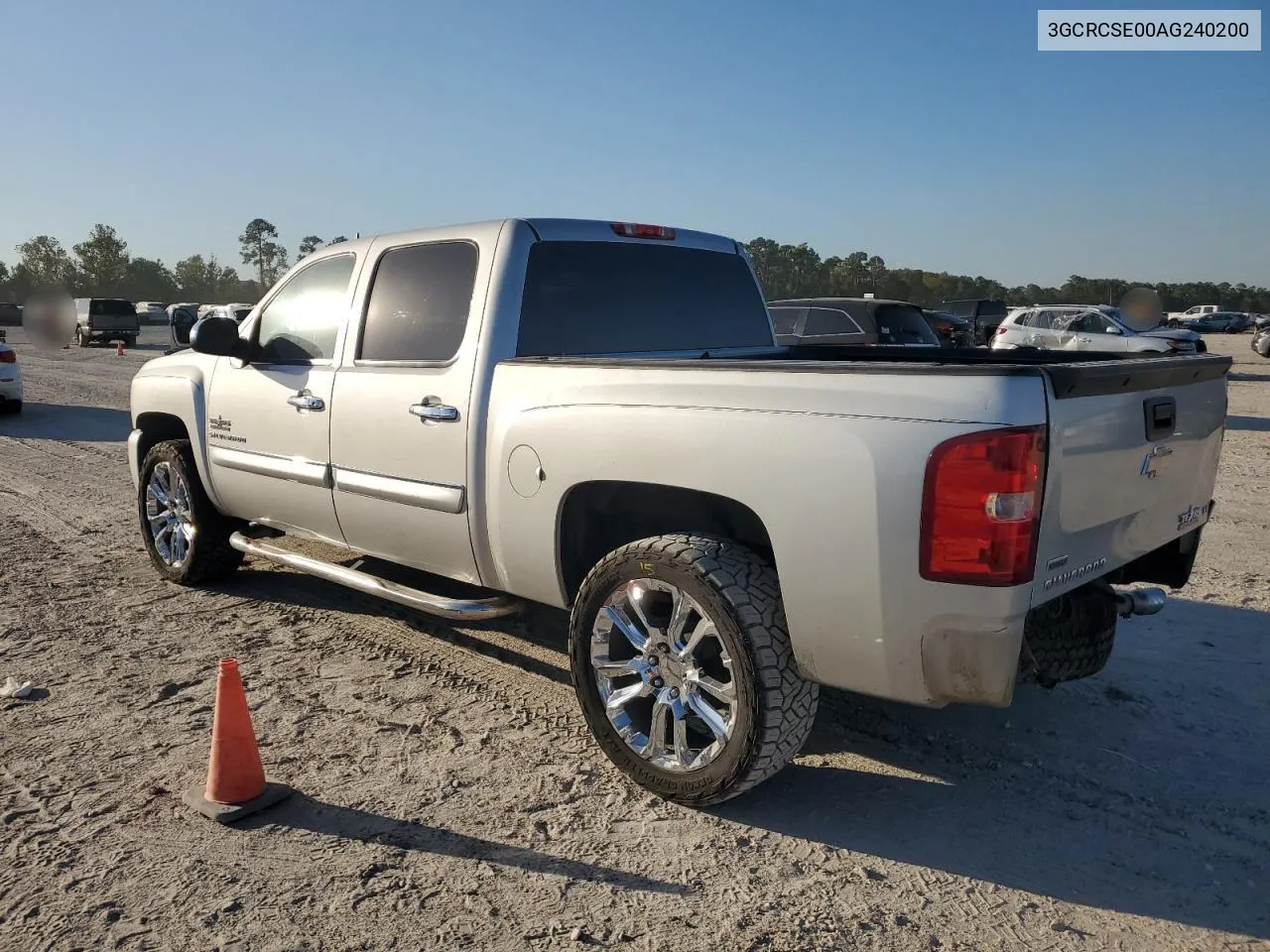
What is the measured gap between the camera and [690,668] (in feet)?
10.8

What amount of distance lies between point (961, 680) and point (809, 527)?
1.97 ft

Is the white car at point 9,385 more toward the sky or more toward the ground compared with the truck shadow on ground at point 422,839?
more toward the sky

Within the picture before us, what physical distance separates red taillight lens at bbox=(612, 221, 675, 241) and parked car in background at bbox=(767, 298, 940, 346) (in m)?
8.31

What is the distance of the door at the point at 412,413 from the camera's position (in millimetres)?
4012

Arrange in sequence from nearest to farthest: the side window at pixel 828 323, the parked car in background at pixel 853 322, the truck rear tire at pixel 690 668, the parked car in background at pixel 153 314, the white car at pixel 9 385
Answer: the truck rear tire at pixel 690 668, the parked car in background at pixel 853 322, the side window at pixel 828 323, the white car at pixel 9 385, the parked car in background at pixel 153 314

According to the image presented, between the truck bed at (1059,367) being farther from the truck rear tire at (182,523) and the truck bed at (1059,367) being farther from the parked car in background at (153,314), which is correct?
the parked car in background at (153,314)

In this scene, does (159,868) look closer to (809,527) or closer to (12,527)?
(809,527)

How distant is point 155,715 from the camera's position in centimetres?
402

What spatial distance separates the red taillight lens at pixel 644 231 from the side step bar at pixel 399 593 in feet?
5.80

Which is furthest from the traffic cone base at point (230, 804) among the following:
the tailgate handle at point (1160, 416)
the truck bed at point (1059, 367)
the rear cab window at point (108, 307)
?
the rear cab window at point (108, 307)

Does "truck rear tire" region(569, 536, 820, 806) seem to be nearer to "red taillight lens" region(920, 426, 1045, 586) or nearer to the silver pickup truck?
the silver pickup truck

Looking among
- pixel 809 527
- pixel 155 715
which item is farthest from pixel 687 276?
pixel 155 715

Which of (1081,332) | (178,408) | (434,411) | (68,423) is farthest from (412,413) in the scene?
(1081,332)

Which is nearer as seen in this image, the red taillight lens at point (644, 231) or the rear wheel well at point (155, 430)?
the red taillight lens at point (644, 231)
